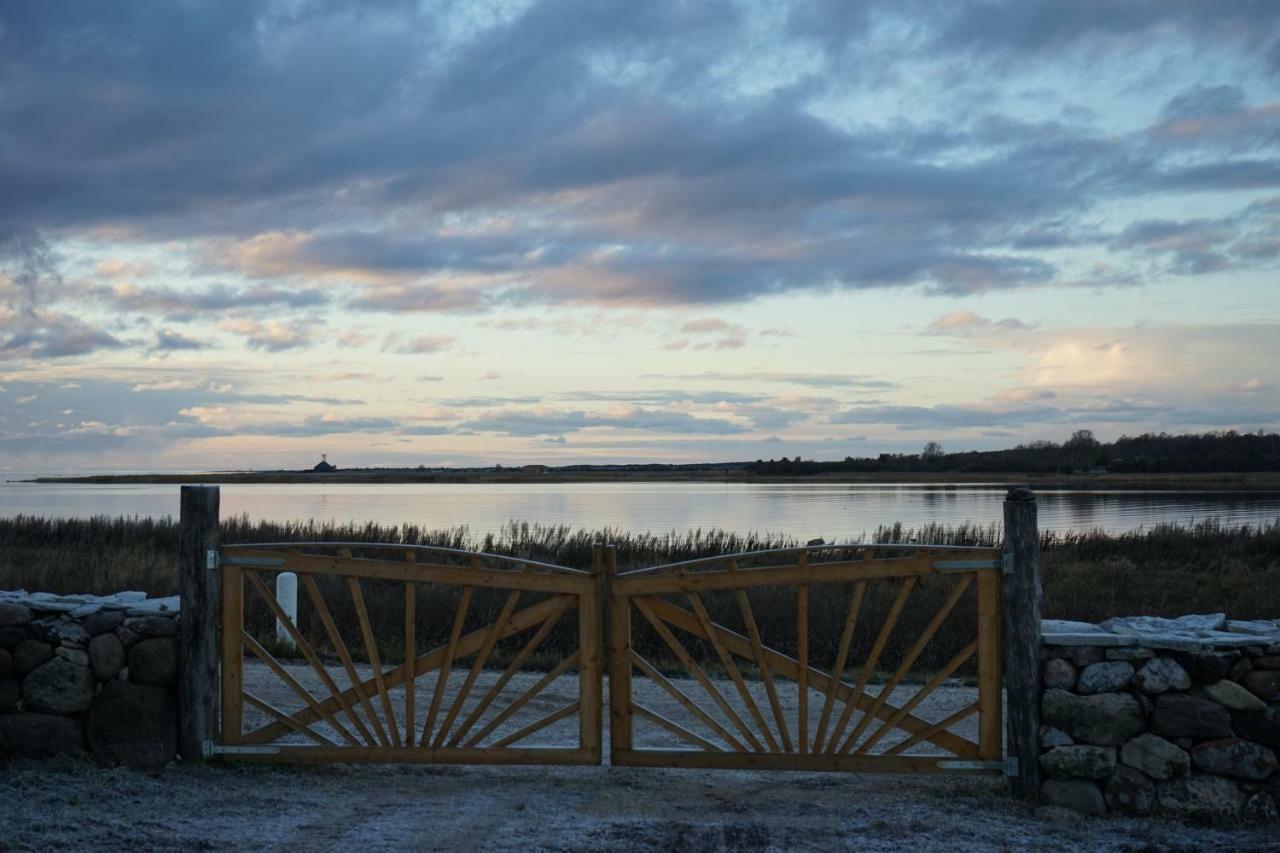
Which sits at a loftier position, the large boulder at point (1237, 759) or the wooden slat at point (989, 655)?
the wooden slat at point (989, 655)

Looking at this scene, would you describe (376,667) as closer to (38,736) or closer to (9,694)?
(38,736)

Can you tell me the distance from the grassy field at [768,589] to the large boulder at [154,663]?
562 cm

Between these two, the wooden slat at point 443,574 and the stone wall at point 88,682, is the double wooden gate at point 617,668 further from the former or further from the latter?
the stone wall at point 88,682

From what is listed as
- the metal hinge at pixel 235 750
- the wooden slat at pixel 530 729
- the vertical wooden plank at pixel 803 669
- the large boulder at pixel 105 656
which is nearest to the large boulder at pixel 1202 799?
the vertical wooden plank at pixel 803 669

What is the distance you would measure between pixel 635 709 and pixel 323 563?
90.1 inches

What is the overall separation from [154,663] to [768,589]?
1005 centimetres

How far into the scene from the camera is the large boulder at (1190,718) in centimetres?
705

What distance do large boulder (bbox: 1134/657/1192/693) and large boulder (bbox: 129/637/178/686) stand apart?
242 inches

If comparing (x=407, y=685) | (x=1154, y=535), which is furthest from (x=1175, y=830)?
(x=1154, y=535)

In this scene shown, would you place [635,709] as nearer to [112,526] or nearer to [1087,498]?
[112,526]

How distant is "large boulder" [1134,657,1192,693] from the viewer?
7.09 m

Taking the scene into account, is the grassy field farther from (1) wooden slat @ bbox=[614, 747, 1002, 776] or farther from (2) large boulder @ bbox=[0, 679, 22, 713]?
(1) wooden slat @ bbox=[614, 747, 1002, 776]

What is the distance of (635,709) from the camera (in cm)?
805

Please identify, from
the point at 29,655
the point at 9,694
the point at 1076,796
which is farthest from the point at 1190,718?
the point at 9,694
